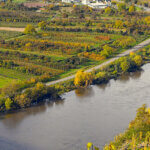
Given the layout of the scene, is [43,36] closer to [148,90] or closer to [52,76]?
[52,76]

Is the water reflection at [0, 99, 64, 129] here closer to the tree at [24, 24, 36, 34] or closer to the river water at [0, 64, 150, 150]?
the river water at [0, 64, 150, 150]

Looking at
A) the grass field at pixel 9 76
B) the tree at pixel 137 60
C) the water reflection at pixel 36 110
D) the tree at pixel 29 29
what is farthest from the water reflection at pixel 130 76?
the tree at pixel 29 29

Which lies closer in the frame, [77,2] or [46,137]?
[46,137]

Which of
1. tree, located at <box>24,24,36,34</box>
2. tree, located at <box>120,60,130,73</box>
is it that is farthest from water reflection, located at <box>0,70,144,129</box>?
tree, located at <box>24,24,36,34</box>

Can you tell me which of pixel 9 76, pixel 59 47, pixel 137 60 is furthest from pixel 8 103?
pixel 59 47

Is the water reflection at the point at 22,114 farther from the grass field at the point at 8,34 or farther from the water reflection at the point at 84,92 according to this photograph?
the grass field at the point at 8,34

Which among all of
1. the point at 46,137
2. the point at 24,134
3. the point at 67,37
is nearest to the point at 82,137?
the point at 46,137

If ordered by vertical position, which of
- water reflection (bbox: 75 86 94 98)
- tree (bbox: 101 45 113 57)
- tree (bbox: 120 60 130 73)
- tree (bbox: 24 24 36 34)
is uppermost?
tree (bbox: 24 24 36 34)
